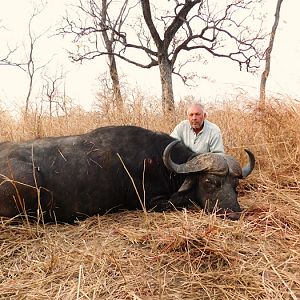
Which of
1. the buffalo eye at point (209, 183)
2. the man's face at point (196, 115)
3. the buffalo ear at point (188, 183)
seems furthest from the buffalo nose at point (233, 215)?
the man's face at point (196, 115)

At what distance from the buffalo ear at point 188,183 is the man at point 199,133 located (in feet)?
2.36

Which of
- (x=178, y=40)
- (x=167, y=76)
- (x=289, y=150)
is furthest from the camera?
(x=178, y=40)

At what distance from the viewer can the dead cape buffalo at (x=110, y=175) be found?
3531mm

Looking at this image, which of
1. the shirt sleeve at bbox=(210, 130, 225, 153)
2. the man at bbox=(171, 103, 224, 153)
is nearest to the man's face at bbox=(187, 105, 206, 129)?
the man at bbox=(171, 103, 224, 153)

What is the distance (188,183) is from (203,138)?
3.07 feet

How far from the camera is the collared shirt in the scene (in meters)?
4.55

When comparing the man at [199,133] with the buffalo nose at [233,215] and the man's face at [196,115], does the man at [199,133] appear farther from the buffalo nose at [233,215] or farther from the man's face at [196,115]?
the buffalo nose at [233,215]

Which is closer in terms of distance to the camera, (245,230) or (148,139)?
(245,230)

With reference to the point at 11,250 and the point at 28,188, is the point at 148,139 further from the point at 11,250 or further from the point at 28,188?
the point at 11,250

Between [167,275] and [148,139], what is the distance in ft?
6.68

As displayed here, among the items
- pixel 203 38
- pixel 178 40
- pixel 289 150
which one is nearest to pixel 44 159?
pixel 289 150

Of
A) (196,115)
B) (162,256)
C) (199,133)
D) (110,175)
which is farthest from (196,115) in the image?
(162,256)

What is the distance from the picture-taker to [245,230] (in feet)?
9.50

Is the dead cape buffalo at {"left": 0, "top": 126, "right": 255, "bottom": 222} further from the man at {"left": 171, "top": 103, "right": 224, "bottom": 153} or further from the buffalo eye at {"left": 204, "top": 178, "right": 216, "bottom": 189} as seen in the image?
the man at {"left": 171, "top": 103, "right": 224, "bottom": 153}
